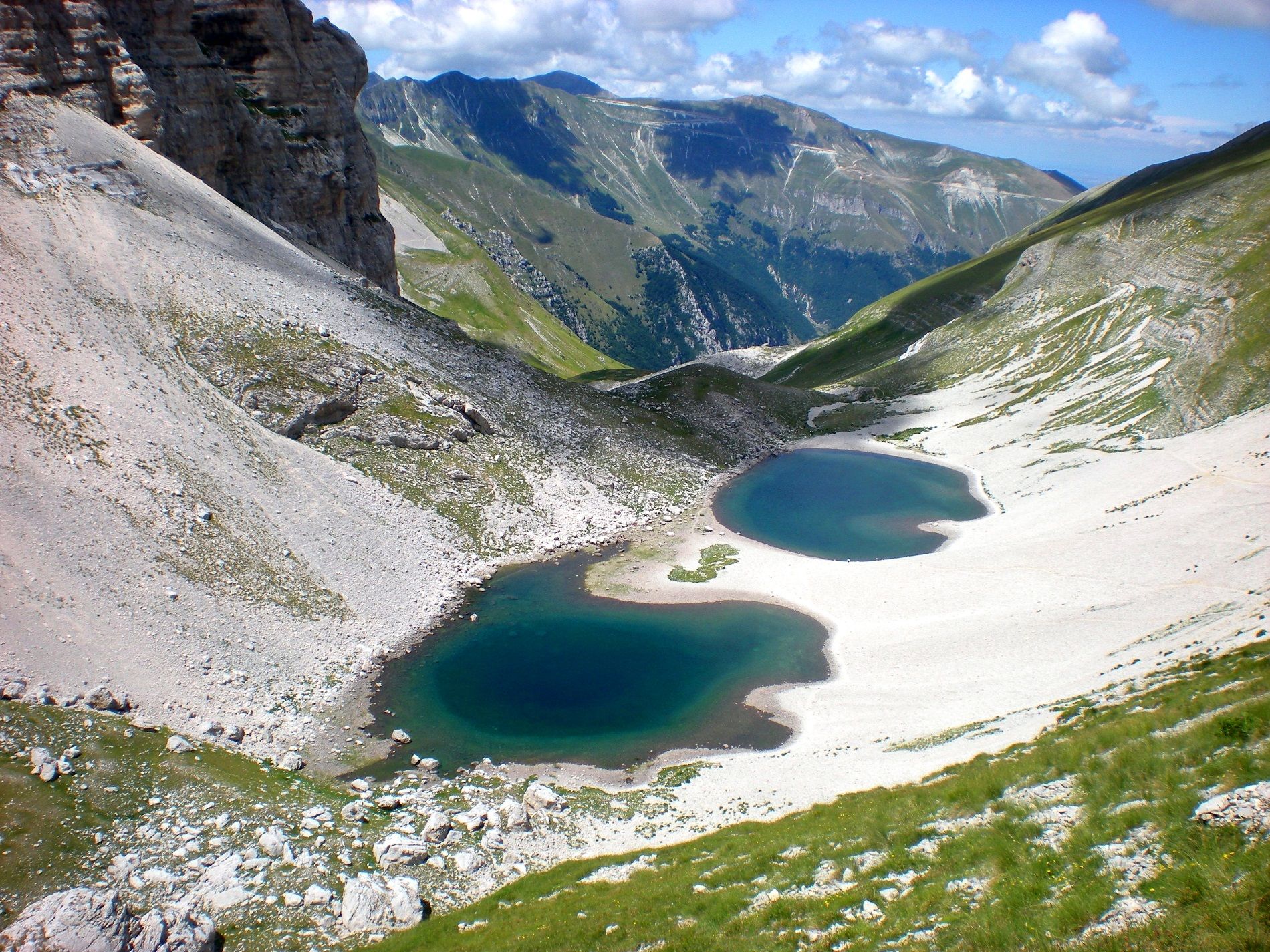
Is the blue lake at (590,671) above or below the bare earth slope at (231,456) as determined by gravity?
below

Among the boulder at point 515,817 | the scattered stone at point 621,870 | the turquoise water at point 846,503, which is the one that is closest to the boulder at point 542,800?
the boulder at point 515,817

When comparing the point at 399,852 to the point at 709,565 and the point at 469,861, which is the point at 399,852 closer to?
the point at 469,861

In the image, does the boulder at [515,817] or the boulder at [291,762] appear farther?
the boulder at [291,762]

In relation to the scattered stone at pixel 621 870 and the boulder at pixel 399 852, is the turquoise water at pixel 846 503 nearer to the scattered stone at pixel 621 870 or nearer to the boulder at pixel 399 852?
the scattered stone at pixel 621 870

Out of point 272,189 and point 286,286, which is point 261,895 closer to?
point 286,286

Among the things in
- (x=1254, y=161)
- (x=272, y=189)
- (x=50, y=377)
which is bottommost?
(x=50, y=377)

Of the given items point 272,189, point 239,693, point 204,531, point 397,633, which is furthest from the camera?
point 272,189

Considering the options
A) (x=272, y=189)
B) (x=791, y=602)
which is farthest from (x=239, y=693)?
(x=272, y=189)
